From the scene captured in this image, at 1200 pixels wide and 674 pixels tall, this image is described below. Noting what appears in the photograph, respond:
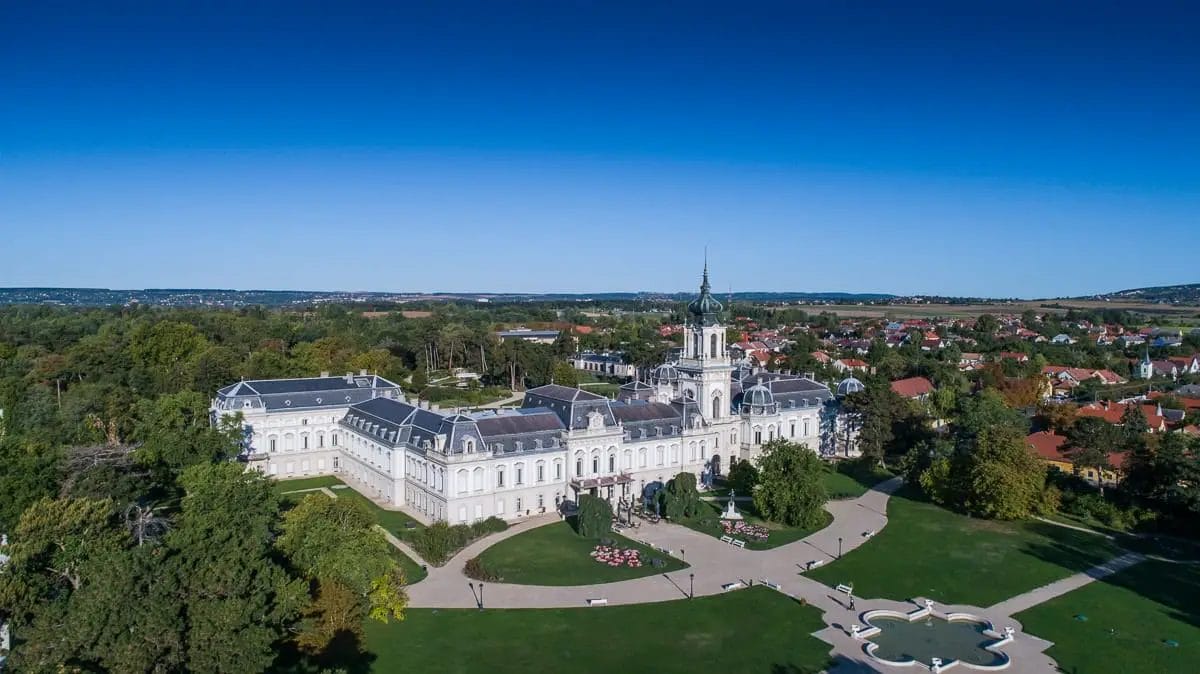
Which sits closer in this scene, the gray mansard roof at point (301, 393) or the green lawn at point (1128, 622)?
the green lawn at point (1128, 622)

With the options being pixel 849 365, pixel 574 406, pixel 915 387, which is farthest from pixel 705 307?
pixel 849 365

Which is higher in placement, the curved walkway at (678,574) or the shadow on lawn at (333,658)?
the shadow on lawn at (333,658)

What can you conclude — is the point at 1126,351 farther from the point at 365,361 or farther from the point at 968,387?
the point at 365,361

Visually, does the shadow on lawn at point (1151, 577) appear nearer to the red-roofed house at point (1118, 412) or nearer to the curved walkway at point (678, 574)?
the curved walkway at point (678, 574)

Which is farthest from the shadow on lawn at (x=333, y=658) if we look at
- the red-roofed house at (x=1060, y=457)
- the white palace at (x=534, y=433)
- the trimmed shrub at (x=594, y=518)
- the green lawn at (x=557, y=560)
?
the red-roofed house at (x=1060, y=457)

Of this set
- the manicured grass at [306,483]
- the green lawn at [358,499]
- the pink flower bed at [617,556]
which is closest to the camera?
the green lawn at [358,499]
